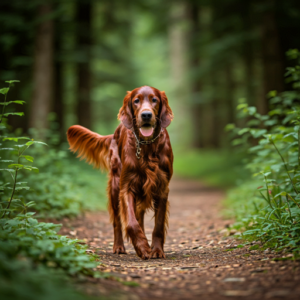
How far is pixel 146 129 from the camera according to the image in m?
3.32

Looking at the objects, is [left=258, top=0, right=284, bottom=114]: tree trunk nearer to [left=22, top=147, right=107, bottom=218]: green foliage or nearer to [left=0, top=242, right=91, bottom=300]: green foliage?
[left=22, top=147, right=107, bottom=218]: green foliage

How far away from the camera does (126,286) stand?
209 centimetres

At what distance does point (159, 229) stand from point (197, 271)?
91 cm

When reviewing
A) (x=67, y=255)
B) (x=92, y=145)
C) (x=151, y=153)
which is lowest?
(x=67, y=255)

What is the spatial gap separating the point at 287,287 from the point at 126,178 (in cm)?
190

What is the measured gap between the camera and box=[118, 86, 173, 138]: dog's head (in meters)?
3.30

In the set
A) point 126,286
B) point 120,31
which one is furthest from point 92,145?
point 120,31

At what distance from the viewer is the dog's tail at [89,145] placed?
4.31 metres

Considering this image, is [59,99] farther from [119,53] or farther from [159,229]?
[159,229]

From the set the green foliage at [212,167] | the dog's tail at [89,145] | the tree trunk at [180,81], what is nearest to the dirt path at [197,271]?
the dog's tail at [89,145]

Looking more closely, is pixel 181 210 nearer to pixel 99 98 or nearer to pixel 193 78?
pixel 193 78

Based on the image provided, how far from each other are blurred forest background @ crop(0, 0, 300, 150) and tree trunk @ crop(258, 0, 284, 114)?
20mm

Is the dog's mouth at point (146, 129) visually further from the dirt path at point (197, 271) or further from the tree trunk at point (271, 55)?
the tree trunk at point (271, 55)

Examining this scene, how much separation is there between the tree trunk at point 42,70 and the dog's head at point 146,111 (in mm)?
4641
